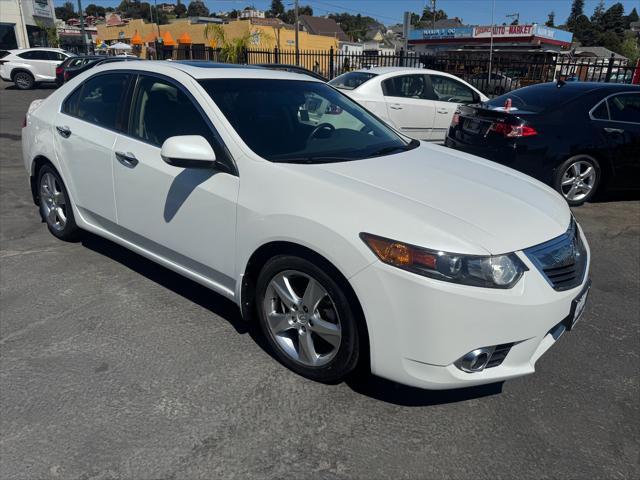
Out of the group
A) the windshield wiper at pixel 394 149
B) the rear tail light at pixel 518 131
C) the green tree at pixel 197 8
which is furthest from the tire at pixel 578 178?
the green tree at pixel 197 8

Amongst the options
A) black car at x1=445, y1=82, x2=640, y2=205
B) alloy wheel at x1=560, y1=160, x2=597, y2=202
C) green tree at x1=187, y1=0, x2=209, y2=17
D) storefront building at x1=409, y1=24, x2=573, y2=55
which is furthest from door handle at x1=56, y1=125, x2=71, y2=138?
green tree at x1=187, y1=0, x2=209, y2=17

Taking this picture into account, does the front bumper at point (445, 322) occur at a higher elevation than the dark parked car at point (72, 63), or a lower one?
lower

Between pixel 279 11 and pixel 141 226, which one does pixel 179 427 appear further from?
pixel 279 11

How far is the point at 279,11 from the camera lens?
138 m

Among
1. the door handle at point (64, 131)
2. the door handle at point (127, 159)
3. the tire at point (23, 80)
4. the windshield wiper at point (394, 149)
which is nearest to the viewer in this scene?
the windshield wiper at point (394, 149)

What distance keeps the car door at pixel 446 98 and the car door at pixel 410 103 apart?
4.9 inches

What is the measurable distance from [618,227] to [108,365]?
215 inches

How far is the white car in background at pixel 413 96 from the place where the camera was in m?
9.23

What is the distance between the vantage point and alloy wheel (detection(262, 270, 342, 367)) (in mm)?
2654

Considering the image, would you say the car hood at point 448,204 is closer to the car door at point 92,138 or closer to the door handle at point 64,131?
the car door at point 92,138

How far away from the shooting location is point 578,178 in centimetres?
645

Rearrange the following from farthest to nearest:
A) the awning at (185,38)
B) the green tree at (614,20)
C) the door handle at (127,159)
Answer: the green tree at (614,20) < the awning at (185,38) < the door handle at (127,159)

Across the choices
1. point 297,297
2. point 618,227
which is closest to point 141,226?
point 297,297

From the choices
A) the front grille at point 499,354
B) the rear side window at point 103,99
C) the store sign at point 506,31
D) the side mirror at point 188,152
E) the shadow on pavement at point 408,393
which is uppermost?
the store sign at point 506,31
